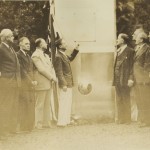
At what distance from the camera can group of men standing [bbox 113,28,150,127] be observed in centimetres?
445

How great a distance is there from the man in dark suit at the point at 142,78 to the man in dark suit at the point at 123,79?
6 cm

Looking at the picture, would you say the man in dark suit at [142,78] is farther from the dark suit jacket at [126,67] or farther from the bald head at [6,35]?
the bald head at [6,35]

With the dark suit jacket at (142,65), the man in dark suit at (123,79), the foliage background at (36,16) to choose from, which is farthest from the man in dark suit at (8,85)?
the dark suit jacket at (142,65)

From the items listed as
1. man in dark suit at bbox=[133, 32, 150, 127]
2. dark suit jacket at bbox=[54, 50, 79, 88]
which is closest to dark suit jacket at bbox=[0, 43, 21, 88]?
dark suit jacket at bbox=[54, 50, 79, 88]

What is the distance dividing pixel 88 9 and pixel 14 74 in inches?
35.2

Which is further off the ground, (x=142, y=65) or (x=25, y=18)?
(x=25, y=18)

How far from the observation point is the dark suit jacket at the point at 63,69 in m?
4.35

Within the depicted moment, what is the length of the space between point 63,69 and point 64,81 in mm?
111

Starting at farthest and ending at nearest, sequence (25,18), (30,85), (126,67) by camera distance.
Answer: (126,67), (30,85), (25,18)

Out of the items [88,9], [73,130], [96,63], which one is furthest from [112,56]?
[73,130]

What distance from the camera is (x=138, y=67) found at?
4.48 meters

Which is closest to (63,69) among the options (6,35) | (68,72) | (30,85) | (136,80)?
(68,72)

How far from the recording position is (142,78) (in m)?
4.47

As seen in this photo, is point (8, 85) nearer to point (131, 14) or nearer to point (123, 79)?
point (123, 79)
